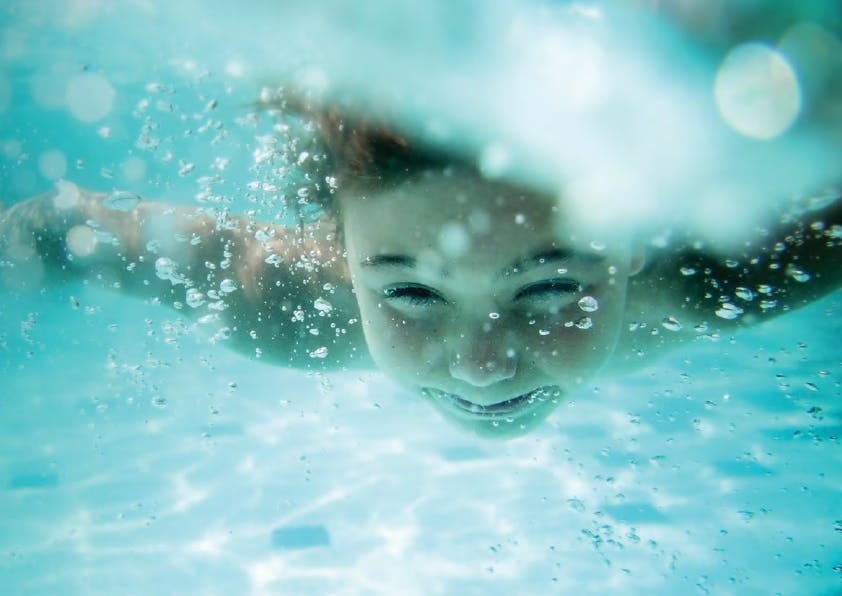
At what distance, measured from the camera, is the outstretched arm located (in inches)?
193

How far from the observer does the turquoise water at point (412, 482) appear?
28.5 feet

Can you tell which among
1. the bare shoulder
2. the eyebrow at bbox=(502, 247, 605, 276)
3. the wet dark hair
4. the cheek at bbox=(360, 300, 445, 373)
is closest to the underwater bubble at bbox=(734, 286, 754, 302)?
the bare shoulder

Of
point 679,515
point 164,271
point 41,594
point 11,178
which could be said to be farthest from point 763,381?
point 11,178

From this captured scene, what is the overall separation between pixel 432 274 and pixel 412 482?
743cm

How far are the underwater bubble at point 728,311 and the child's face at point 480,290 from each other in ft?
5.72

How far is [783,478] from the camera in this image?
10391mm

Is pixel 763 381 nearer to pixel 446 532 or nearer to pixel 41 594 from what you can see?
pixel 446 532

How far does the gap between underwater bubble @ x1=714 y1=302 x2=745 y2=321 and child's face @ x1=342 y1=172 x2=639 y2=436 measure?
5.72 feet

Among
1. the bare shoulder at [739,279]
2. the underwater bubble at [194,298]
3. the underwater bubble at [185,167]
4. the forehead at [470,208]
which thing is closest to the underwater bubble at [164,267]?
the underwater bubble at [194,298]

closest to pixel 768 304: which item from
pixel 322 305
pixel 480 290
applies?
pixel 480 290

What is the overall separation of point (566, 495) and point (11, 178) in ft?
45.0

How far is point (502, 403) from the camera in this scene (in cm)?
369

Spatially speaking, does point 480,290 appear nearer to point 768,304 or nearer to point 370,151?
point 370,151

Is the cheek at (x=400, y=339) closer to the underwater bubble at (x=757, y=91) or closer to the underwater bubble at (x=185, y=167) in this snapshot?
the underwater bubble at (x=757, y=91)
